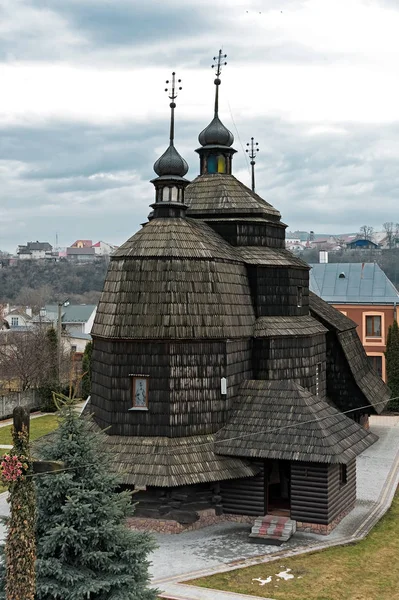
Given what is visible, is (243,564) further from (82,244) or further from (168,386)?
(82,244)

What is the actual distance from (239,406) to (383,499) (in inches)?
208

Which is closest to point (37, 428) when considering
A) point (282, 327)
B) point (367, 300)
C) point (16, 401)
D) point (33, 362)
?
point (16, 401)

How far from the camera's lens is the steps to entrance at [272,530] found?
15945mm

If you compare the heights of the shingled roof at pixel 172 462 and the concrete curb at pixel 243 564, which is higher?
the shingled roof at pixel 172 462

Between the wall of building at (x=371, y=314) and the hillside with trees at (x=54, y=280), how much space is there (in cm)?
6777

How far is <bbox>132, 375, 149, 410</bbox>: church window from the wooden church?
0.09 feet

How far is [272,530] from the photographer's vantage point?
16.2 metres

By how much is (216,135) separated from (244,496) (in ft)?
41.2

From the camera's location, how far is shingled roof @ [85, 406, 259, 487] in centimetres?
1599

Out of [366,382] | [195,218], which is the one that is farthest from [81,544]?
[366,382]

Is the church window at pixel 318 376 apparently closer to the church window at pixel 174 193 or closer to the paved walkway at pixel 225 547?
the paved walkway at pixel 225 547

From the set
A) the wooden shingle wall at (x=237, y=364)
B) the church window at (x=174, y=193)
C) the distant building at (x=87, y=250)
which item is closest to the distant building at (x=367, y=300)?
the wooden shingle wall at (x=237, y=364)

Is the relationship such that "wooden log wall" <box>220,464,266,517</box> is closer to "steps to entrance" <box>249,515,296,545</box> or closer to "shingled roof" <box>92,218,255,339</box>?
"steps to entrance" <box>249,515,296,545</box>

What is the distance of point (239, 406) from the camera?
719 inches
